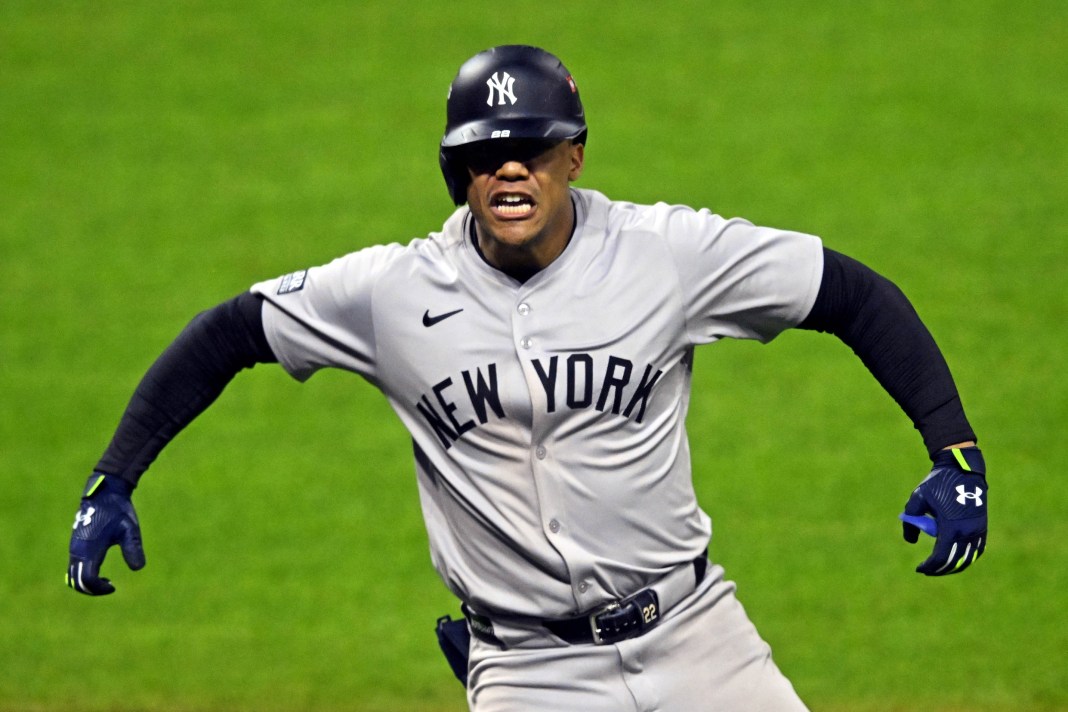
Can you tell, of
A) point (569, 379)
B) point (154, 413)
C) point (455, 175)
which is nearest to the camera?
point (569, 379)

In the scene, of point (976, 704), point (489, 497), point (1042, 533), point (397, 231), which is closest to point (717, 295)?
point (489, 497)

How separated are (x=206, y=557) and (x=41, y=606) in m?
0.77

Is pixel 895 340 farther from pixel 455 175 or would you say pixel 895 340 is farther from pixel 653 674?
pixel 455 175

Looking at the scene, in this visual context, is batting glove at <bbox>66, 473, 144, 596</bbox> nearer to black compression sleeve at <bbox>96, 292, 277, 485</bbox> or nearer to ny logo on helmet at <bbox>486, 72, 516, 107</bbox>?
black compression sleeve at <bbox>96, 292, 277, 485</bbox>

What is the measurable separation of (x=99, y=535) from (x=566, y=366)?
1231 millimetres

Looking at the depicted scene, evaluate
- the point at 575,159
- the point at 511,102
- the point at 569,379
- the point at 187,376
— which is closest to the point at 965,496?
the point at 569,379

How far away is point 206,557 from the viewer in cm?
830

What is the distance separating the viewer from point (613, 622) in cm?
428

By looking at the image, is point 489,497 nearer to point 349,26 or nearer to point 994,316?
point 994,316

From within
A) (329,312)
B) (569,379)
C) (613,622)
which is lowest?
(613,622)

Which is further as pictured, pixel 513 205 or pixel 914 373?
pixel 914 373

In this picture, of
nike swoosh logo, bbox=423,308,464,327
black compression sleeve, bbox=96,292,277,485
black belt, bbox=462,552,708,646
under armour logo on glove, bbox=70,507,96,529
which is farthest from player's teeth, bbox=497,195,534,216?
under armour logo on glove, bbox=70,507,96,529

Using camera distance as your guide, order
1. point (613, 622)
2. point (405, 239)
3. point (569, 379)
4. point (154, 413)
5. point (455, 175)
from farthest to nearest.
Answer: point (405, 239) → point (154, 413) → point (455, 175) → point (613, 622) → point (569, 379)

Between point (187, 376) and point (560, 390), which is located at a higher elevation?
point (187, 376)
